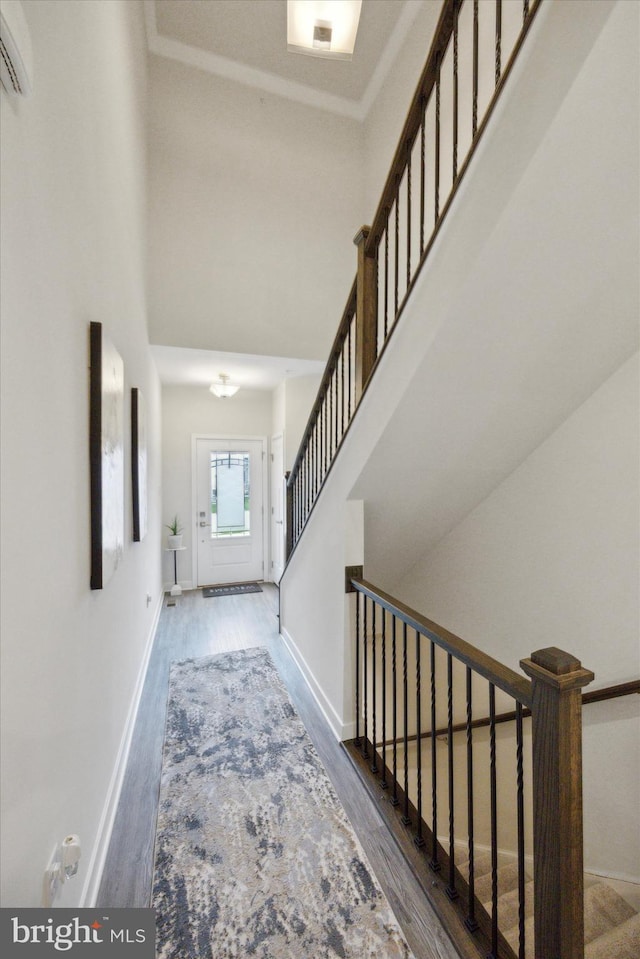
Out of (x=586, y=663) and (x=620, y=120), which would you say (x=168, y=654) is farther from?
(x=620, y=120)

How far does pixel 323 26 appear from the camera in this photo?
2.64 meters

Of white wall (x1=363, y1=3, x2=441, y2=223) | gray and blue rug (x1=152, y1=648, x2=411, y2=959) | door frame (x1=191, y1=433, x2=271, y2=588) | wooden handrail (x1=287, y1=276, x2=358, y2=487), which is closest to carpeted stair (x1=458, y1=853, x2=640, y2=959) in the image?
gray and blue rug (x1=152, y1=648, x2=411, y2=959)

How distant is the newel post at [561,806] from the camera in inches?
36.5

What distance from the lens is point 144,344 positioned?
10.5 ft

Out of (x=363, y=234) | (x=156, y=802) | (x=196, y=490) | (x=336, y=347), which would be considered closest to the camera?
(x=156, y=802)

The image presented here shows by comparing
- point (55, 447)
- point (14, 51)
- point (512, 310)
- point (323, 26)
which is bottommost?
point (55, 447)

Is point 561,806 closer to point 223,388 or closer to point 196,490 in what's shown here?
point 223,388

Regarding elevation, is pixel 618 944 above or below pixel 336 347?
below

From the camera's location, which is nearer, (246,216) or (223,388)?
(246,216)

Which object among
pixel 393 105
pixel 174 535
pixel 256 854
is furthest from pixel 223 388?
pixel 256 854

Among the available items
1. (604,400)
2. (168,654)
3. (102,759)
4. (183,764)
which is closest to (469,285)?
(604,400)

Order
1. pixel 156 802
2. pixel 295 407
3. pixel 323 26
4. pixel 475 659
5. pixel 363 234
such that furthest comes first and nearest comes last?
1. pixel 295 407
2. pixel 323 26
3. pixel 363 234
4. pixel 156 802
5. pixel 475 659

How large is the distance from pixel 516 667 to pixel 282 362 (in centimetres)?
335

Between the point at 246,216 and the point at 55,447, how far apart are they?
147 inches
